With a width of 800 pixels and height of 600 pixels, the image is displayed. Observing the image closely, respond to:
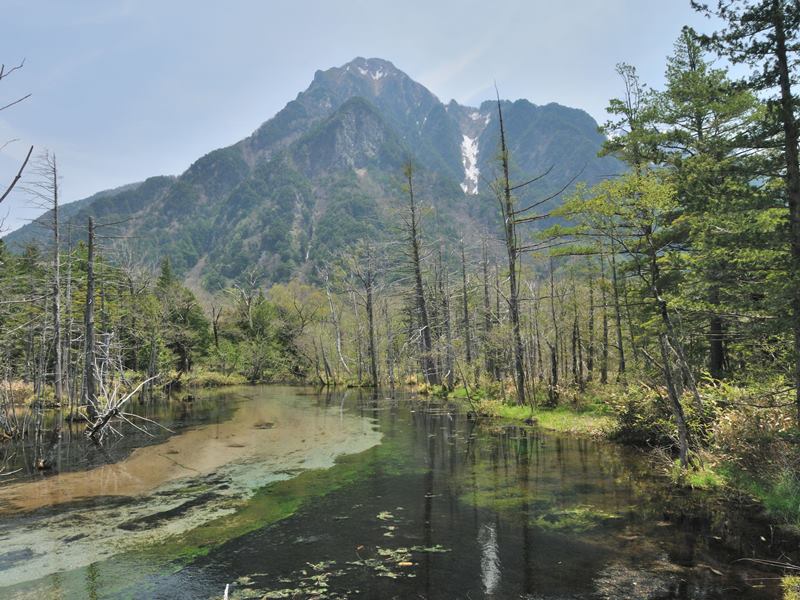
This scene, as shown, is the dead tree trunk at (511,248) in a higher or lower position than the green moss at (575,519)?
higher

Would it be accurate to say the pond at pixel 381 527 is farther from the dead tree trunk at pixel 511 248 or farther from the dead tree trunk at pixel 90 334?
the dead tree trunk at pixel 511 248

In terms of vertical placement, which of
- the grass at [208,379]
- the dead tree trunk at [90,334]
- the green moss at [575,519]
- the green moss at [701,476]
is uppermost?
the dead tree trunk at [90,334]

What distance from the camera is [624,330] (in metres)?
25.7

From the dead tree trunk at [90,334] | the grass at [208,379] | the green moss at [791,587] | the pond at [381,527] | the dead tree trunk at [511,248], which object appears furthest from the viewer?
the grass at [208,379]

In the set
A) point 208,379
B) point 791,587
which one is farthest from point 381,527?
point 208,379

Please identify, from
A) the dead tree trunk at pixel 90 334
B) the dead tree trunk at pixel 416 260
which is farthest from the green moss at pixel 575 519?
the dead tree trunk at pixel 416 260

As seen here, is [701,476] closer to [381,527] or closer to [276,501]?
[381,527]

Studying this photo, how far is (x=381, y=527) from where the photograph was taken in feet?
28.8

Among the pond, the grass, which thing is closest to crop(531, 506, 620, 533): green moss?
the pond

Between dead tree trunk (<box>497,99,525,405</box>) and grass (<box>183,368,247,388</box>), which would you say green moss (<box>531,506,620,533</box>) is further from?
grass (<box>183,368,247,388</box>)

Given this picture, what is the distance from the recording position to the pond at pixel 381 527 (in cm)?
657

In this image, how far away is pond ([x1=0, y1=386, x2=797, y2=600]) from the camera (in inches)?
259

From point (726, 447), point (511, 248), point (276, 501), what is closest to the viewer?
point (726, 447)

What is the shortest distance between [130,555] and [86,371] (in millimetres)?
14780
